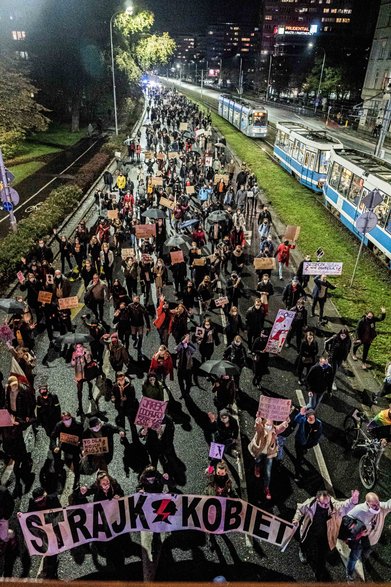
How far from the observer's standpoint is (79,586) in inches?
81.7

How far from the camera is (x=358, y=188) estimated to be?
18781 millimetres

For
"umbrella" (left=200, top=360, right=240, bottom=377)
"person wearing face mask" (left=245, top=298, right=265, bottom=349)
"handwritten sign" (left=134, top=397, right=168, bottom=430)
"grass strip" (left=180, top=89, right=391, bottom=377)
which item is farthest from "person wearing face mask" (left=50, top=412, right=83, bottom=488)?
"grass strip" (left=180, top=89, right=391, bottom=377)

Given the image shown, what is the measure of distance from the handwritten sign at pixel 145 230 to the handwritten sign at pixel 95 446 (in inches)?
357

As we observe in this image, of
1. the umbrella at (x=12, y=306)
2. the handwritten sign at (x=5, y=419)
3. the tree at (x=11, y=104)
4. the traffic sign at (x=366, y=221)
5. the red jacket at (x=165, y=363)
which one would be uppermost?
the tree at (x=11, y=104)

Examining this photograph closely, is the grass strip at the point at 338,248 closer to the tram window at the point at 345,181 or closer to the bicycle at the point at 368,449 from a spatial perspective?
the tram window at the point at 345,181

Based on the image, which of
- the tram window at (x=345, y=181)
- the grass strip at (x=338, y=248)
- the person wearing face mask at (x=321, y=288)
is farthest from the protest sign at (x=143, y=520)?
the tram window at (x=345, y=181)

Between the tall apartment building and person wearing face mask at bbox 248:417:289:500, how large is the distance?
190ft

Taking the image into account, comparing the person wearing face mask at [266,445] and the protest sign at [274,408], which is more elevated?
A: the protest sign at [274,408]

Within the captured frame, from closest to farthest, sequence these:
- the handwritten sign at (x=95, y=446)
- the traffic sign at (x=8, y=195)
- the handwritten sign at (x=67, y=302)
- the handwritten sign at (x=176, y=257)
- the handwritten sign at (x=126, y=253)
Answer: the handwritten sign at (x=95, y=446)
the handwritten sign at (x=67, y=302)
the handwritten sign at (x=176, y=257)
the handwritten sign at (x=126, y=253)
the traffic sign at (x=8, y=195)

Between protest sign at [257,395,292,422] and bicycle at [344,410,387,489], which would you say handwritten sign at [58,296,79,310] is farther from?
bicycle at [344,410,387,489]

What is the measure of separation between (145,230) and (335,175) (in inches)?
455

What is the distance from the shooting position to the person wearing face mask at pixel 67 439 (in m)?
7.04

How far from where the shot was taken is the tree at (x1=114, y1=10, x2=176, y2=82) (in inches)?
1634

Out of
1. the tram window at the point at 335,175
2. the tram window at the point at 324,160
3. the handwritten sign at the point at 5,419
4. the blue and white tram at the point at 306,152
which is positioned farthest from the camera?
the blue and white tram at the point at 306,152
